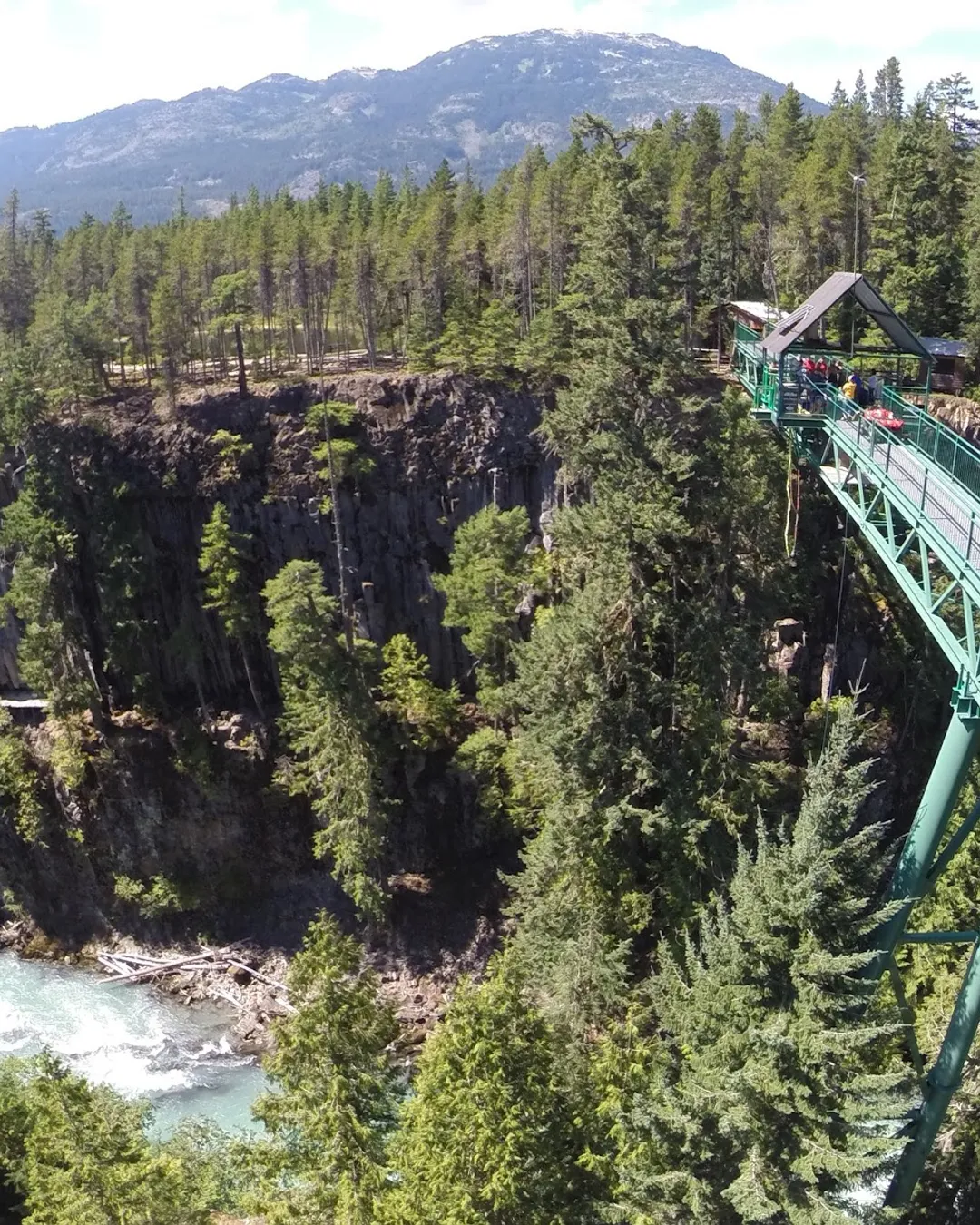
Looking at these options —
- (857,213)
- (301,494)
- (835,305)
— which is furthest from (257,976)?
(857,213)

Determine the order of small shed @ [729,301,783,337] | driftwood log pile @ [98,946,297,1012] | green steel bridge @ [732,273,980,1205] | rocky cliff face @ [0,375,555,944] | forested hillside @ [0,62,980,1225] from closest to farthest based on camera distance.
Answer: forested hillside @ [0,62,980,1225], green steel bridge @ [732,273,980,1205], small shed @ [729,301,783,337], driftwood log pile @ [98,946,297,1012], rocky cliff face @ [0,375,555,944]

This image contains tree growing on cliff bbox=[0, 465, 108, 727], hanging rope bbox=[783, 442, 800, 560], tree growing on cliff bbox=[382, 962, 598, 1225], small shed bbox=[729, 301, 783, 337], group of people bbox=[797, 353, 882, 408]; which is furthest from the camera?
tree growing on cliff bbox=[0, 465, 108, 727]

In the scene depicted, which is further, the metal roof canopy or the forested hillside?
the metal roof canopy

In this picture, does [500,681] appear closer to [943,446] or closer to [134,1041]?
[943,446]

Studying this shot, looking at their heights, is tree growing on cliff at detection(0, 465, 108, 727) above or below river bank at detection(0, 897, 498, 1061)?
above

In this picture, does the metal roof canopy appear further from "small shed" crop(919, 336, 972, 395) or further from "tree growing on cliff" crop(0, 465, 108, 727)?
"tree growing on cliff" crop(0, 465, 108, 727)

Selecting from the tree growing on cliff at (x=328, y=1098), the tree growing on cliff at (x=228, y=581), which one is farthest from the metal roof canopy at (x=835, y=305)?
the tree growing on cliff at (x=228, y=581)

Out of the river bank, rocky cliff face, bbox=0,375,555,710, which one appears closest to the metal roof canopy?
rocky cliff face, bbox=0,375,555,710
